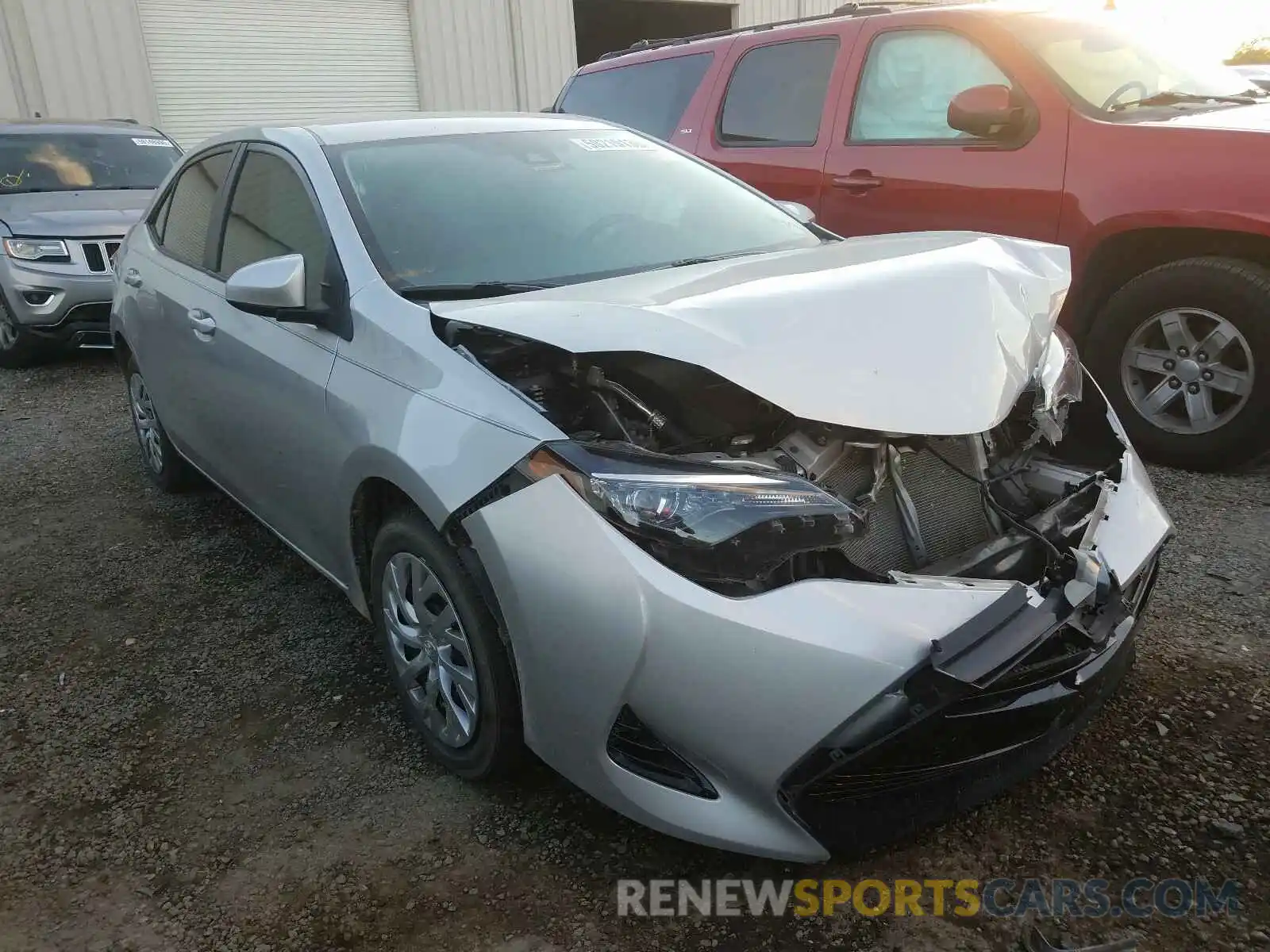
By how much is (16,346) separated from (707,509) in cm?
730

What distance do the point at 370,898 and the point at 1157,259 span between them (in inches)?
148

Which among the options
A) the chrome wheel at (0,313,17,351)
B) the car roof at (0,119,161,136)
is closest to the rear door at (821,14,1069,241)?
the chrome wheel at (0,313,17,351)

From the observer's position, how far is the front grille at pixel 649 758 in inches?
73.3

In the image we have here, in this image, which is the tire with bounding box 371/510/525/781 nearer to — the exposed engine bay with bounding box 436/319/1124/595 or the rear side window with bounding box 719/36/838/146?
the exposed engine bay with bounding box 436/319/1124/595

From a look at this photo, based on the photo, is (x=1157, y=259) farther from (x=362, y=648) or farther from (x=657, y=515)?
(x=362, y=648)

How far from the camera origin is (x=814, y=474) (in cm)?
203

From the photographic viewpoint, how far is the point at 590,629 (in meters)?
1.84

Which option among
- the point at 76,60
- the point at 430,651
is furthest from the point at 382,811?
the point at 76,60

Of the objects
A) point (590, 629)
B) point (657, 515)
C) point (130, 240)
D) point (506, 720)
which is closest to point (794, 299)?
point (657, 515)

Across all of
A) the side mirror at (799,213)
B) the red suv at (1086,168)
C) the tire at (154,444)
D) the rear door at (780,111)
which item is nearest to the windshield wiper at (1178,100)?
the red suv at (1086,168)

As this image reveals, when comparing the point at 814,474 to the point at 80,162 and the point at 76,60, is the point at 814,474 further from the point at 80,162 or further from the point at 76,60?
the point at 76,60

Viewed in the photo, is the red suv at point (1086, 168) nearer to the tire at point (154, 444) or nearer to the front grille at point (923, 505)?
the front grille at point (923, 505)

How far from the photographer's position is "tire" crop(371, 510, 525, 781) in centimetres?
212

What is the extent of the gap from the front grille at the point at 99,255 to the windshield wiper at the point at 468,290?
18.5ft
